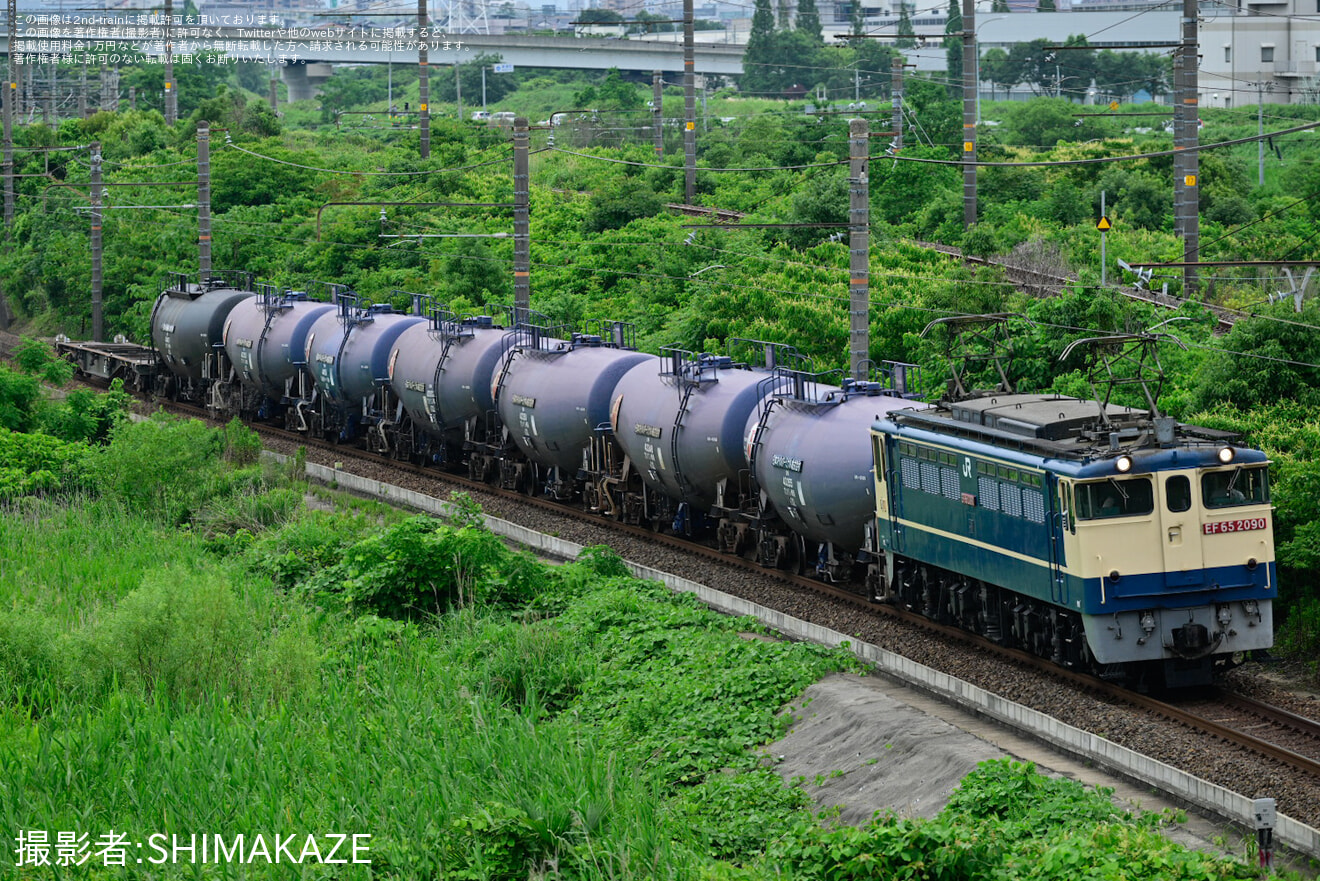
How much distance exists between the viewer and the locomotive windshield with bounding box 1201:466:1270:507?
19.9 meters

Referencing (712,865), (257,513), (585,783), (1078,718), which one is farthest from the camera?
(257,513)

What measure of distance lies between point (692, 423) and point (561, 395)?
193 inches

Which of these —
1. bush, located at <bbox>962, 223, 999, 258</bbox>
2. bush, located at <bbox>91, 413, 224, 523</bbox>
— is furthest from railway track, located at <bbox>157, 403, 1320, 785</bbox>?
bush, located at <bbox>962, 223, 999, 258</bbox>

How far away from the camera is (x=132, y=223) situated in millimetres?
77125

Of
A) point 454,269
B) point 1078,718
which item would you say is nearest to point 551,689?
point 1078,718

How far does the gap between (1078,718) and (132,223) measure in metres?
66.5

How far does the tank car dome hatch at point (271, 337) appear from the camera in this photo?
150 feet

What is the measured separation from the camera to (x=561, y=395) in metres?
34.3

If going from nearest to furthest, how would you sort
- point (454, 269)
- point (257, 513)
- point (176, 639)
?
point (176, 639) < point (257, 513) < point (454, 269)

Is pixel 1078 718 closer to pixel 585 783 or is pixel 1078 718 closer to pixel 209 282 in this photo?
pixel 585 783

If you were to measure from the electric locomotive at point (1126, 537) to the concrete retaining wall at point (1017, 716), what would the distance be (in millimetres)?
1514

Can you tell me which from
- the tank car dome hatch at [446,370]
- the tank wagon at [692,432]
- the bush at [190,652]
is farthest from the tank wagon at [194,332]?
the bush at [190,652]

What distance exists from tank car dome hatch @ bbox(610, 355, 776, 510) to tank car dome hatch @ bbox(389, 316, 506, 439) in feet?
20.8

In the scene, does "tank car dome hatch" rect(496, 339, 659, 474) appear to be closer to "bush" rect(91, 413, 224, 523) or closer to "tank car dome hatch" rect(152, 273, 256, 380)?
"bush" rect(91, 413, 224, 523)
